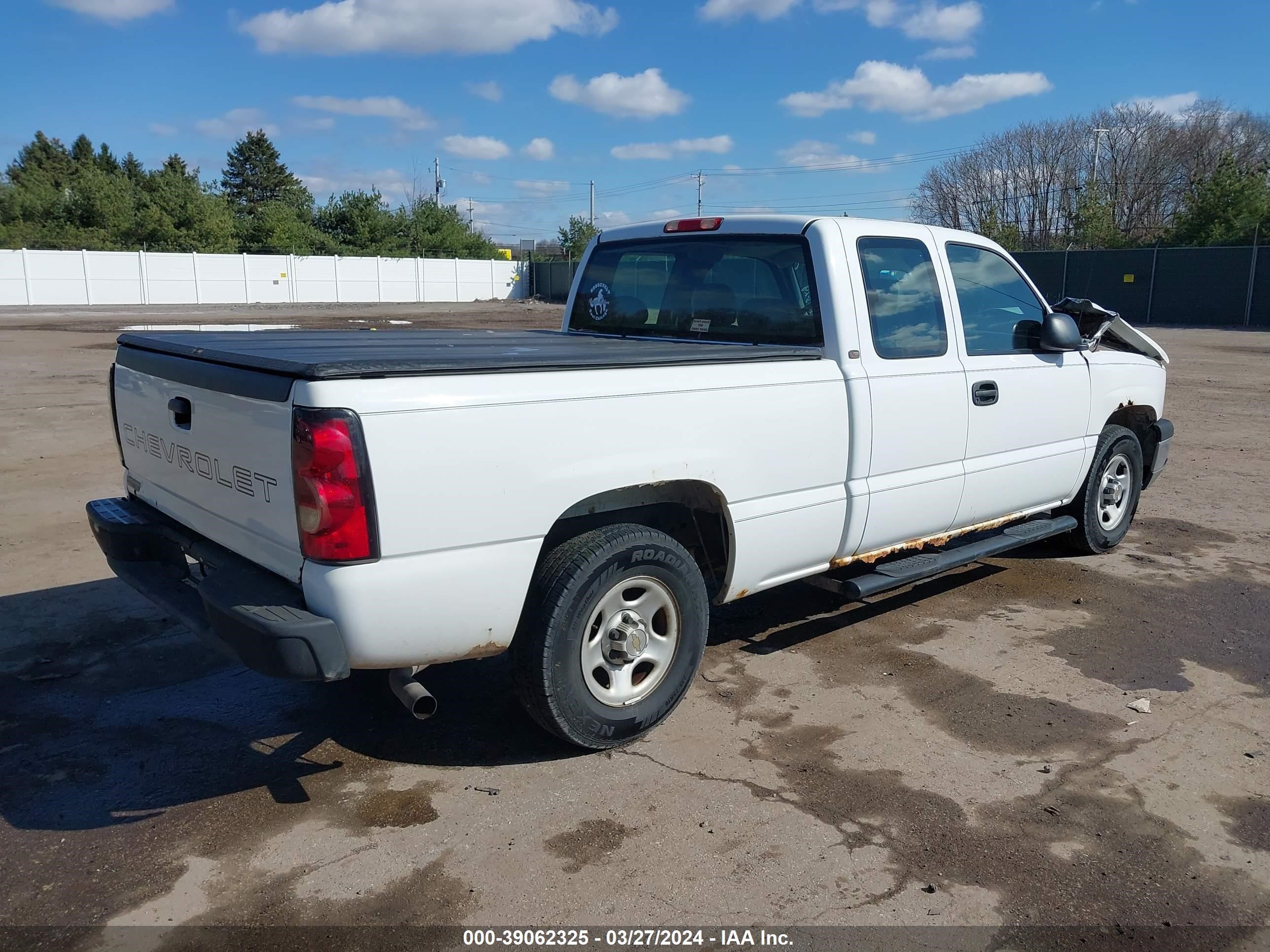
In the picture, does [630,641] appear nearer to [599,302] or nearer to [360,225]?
[599,302]

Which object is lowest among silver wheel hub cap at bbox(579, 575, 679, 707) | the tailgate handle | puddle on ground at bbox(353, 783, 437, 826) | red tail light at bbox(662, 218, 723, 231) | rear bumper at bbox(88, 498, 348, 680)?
puddle on ground at bbox(353, 783, 437, 826)

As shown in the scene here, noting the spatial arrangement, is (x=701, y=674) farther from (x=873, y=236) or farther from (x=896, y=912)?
(x=873, y=236)

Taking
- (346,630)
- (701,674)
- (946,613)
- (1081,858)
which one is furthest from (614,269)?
(1081,858)

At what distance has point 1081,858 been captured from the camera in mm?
3205

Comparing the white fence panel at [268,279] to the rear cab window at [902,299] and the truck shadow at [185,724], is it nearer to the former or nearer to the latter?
the truck shadow at [185,724]

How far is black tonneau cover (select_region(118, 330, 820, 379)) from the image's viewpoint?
303 cm

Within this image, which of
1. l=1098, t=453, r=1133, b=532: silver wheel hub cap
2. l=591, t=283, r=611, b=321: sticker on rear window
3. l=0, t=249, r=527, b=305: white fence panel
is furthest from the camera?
l=0, t=249, r=527, b=305: white fence panel

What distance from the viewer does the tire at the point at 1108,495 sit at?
20.5 feet

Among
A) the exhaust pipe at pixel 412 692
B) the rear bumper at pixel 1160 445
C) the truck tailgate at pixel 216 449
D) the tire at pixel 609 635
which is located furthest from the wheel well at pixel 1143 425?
the truck tailgate at pixel 216 449

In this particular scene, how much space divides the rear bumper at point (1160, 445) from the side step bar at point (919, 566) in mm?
1670

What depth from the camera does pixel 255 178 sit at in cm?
8081

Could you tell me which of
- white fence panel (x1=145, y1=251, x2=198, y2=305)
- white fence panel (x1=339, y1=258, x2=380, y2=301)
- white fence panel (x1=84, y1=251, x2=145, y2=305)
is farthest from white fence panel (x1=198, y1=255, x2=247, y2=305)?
white fence panel (x1=339, y1=258, x2=380, y2=301)

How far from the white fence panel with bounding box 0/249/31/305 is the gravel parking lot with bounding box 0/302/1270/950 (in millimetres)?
48993

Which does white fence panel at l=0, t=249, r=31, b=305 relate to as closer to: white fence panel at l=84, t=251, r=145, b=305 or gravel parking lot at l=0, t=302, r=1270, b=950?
white fence panel at l=84, t=251, r=145, b=305
